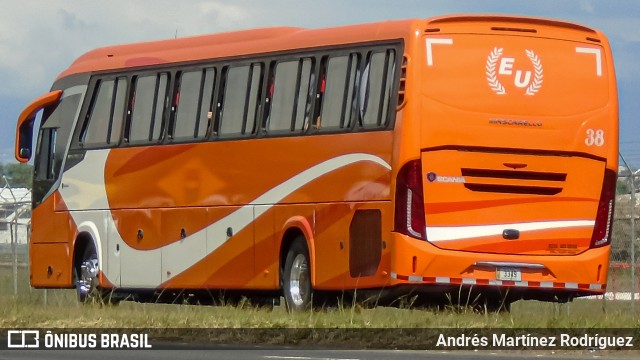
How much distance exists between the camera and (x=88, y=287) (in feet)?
93.6

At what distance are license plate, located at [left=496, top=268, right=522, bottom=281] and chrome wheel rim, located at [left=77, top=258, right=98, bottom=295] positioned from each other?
8.51 metres

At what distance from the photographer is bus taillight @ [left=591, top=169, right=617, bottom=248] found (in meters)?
22.3

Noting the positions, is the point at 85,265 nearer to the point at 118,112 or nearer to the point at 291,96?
the point at 118,112

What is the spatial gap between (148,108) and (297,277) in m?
4.29

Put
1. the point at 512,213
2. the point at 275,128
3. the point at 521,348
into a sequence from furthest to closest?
the point at 275,128, the point at 512,213, the point at 521,348

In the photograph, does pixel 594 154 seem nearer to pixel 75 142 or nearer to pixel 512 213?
pixel 512 213

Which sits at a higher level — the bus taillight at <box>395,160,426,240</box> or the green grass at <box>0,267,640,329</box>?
the bus taillight at <box>395,160,426,240</box>

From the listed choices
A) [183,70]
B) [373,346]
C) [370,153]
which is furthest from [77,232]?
[373,346]

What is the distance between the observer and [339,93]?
2264cm

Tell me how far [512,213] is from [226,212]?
4.83 meters

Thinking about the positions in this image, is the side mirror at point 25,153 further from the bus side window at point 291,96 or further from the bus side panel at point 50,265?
the bus side window at point 291,96

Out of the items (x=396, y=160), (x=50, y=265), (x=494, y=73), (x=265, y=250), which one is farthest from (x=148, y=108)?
(x=494, y=73)

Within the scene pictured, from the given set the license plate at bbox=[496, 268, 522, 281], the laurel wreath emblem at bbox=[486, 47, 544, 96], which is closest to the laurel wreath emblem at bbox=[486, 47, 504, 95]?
the laurel wreath emblem at bbox=[486, 47, 544, 96]

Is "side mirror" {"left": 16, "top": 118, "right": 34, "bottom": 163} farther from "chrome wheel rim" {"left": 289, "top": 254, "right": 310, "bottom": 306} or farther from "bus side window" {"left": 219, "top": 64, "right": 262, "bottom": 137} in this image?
"chrome wheel rim" {"left": 289, "top": 254, "right": 310, "bottom": 306}
